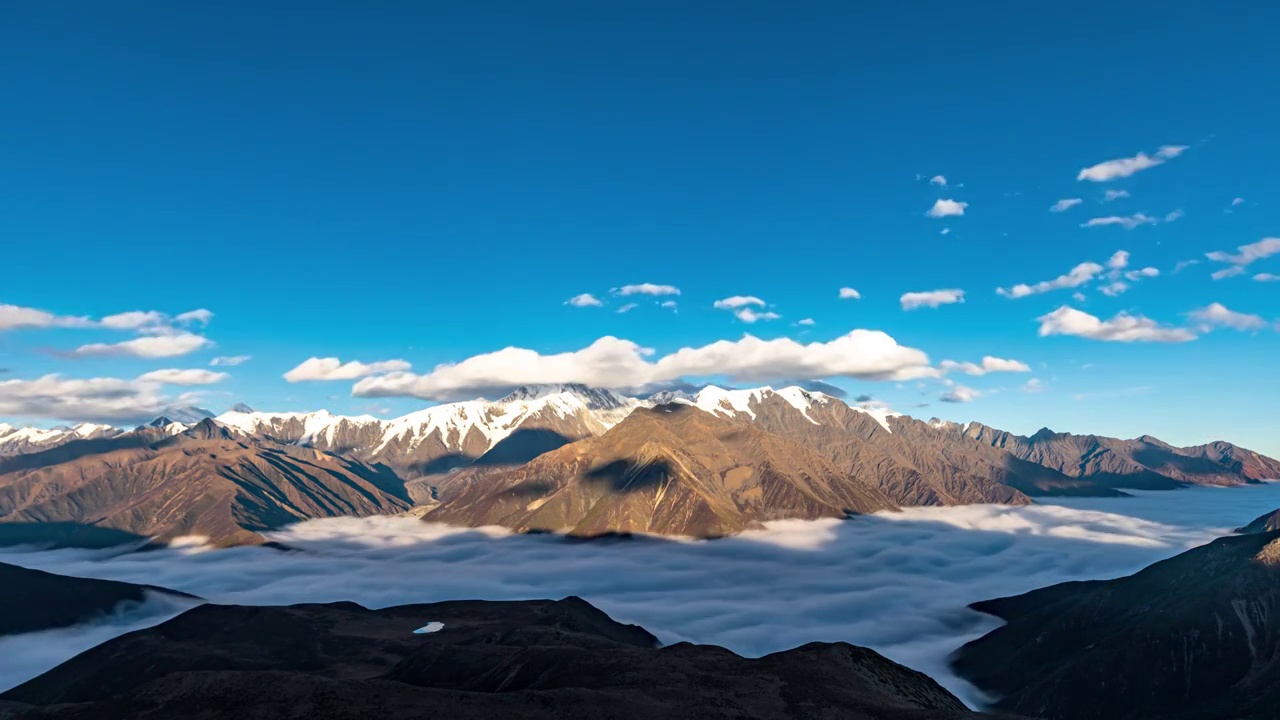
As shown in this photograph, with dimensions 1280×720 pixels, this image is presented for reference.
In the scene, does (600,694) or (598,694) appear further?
(600,694)

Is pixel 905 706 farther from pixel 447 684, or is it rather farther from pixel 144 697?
pixel 144 697

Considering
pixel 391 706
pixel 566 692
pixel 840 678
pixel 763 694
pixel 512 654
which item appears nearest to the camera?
pixel 391 706

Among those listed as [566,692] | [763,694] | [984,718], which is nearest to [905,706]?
[984,718]

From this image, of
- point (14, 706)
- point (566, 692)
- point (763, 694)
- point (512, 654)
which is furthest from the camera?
→ point (512, 654)

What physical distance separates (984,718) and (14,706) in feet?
614

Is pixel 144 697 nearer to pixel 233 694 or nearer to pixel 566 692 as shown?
pixel 233 694

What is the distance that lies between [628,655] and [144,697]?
8617 cm

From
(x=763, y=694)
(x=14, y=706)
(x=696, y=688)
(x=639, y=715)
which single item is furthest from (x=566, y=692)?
(x=14, y=706)

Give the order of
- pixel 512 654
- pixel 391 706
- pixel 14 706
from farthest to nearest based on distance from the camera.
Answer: pixel 512 654, pixel 14 706, pixel 391 706

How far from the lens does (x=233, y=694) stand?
372 feet

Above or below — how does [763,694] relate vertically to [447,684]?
above

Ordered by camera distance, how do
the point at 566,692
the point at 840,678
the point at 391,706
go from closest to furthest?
the point at 391,706, the point at 566,692, the point at 840,678

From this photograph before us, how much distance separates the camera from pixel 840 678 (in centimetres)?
13100

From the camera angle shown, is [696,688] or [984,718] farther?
[696,688]
